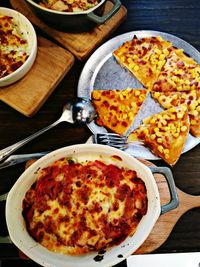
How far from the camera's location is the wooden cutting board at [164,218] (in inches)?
74.9

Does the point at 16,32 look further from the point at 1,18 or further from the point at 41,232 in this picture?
the point at 41,232

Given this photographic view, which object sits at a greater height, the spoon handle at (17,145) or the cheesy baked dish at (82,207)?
the spoon handle at (17,145)

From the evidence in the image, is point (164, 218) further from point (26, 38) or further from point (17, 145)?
point (26, 38)

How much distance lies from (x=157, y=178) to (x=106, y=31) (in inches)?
36.7

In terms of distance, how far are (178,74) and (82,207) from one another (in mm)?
1012

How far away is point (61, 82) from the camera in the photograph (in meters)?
2.26

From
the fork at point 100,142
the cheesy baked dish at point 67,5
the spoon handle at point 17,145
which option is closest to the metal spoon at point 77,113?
the spoon handle at point 17,145

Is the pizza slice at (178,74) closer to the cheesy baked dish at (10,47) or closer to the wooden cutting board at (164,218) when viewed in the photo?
the wooden cutting board at (164,218)

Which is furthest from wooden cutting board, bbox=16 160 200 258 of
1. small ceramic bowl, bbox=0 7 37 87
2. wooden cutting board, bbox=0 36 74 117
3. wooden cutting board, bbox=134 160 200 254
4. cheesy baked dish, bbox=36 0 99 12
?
cheesy baked dish, bbox=36 0 99 12

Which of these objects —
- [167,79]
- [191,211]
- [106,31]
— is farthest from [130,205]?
[106,31]

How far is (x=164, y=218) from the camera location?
6.36 ft

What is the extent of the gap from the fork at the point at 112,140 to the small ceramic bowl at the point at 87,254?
0.28 m

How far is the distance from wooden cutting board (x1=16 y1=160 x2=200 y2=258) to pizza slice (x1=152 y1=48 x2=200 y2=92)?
512 mm

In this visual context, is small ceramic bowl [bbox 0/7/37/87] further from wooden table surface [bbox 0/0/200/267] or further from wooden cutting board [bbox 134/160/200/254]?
wooden cutting board [bbox 134/160/200/254]
